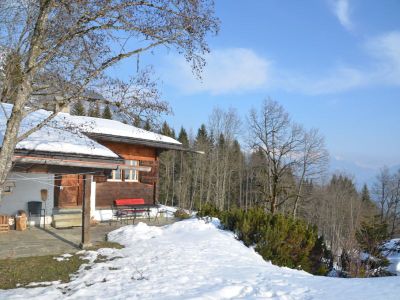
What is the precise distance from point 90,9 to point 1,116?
7.17 m

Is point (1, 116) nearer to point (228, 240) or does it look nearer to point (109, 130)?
point (109, 130)

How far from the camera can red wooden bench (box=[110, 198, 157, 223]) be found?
16.4 metres

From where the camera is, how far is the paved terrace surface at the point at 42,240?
10.5m

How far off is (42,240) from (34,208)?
2.77 metres

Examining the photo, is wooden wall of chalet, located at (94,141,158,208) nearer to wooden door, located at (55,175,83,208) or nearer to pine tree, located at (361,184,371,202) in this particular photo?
wooden door, located at (55,175,83,208)

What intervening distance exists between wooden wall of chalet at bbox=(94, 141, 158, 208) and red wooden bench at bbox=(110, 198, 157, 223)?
42 centimetres

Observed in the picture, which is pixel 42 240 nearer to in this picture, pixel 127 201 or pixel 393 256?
pixel 127 201

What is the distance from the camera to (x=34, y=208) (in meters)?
14.3

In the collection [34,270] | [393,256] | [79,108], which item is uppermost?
[79,108]

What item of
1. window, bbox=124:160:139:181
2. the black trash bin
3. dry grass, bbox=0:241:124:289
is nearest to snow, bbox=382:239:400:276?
dry grass, bbox=0:241:124:289

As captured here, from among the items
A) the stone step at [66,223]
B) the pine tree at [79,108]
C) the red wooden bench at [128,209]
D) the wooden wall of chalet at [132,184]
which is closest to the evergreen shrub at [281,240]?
the red wooden bench at [128,209]

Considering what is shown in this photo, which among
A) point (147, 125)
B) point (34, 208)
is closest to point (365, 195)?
point (34, 208)

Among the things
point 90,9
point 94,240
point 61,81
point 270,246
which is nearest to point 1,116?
point 94,240

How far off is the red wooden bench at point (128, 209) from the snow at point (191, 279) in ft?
12.3
